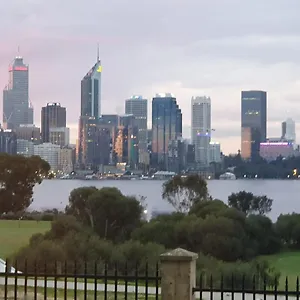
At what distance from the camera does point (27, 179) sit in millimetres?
53094

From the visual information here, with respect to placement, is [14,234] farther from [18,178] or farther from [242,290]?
[242,290]

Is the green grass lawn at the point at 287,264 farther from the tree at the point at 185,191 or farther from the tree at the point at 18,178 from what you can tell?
the tree at the point at 18,178

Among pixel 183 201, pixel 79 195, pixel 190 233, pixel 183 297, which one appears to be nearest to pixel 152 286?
pixel 183 297

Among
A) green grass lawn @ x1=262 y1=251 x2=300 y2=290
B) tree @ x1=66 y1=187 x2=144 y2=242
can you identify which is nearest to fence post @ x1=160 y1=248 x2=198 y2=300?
green grass lawn @ x1=262 y1=251 x2=300 y2=290

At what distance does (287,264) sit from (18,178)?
27203 millimetres

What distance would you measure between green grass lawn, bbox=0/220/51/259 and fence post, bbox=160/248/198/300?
57.1 feet

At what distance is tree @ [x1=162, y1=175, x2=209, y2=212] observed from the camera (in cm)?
5500

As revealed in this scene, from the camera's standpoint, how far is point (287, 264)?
3047cm

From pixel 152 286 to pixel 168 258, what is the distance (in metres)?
7.27

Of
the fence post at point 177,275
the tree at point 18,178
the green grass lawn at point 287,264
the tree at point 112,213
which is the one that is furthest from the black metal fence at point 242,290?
the tree at point 18,178

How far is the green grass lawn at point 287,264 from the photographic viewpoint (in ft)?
83.0

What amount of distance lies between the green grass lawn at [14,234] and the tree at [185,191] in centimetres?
1422

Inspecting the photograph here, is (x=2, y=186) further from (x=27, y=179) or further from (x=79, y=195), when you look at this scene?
(x=79, y=195)

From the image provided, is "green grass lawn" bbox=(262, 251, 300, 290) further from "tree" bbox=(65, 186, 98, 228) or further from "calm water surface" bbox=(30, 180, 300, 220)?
"calm water surface" bbox=(30, 180, 300, 220)
